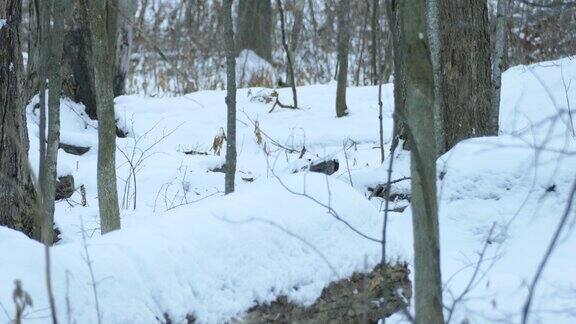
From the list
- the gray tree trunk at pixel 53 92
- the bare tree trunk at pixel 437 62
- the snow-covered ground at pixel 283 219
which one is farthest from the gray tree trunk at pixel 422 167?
the bare tree trunk at pixel 437 62

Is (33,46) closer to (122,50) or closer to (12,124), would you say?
(122,50)

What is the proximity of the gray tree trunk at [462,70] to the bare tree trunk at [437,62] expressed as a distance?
5 centimetres

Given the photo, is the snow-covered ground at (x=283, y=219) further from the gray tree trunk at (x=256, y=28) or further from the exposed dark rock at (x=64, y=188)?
the gray tree trunk at (x=256, y=28)

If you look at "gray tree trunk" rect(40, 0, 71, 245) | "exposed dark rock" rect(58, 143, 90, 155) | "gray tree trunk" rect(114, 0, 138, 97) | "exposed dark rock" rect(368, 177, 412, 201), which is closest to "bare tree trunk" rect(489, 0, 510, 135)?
"exposed dark rock" rect(368, 177, 412, 201)

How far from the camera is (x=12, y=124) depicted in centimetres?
380

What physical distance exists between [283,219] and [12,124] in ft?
4.73

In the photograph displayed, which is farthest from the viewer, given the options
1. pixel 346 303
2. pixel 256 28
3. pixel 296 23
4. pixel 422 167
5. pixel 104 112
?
pixel 256 28

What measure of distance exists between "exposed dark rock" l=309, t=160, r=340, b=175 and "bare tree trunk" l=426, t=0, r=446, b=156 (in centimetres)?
94

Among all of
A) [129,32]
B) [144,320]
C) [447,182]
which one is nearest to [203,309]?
[144,320]

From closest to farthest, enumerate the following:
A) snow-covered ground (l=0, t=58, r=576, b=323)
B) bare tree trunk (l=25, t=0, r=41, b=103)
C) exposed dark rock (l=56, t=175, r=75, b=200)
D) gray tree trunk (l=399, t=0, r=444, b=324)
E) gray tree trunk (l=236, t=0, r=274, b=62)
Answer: gray tree trunk (l=399, t=0, r=444, b=324)
snow-covered ground (l=0, t=58, r=576, b=323)
exposed dark rock (l=56, t=175, r=75, b=200)
bare tree trunk (l=25, t=0, r=41, b=103)
gray tree trunk (l=236, t=0, r=274, b=62)

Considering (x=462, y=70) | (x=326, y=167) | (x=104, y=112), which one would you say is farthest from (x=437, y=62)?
(x=104, y=112)

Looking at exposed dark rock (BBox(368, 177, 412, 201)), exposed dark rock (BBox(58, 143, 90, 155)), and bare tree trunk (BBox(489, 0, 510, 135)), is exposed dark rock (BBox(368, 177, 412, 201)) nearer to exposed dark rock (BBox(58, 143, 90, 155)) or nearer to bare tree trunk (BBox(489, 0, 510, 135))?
bare tree trunk (BBox(489, 0, 510, 135))

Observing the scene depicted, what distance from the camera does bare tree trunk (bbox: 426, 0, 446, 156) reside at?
5875 mm

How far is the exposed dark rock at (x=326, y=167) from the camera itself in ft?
21.8
